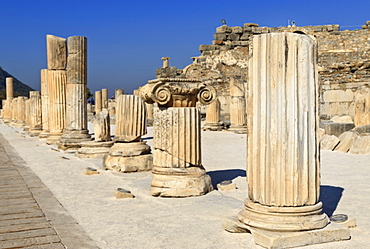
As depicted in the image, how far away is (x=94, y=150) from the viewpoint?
11.5 metres

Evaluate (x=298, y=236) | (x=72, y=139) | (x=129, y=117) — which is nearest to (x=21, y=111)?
(x=72, y=139)

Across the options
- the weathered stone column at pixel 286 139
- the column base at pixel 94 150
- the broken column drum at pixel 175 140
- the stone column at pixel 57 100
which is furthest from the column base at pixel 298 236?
the stone column at pixel 57 100

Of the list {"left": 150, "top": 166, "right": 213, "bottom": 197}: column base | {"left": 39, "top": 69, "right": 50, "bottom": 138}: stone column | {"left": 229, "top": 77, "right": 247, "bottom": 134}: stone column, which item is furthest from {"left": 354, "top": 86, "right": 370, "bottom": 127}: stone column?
{"left": 39, "top": 69, "right": 50, "bottom": 138}: stone column

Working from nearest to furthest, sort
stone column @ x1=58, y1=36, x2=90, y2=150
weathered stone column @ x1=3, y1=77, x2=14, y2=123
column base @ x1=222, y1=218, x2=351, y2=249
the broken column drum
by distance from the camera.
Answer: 1. column base @ x1=222, y1=218, x2=351, y2=249
2. the broken column drum
3. stone column @ x1=58, y1=36, x2=90, y2=150
4. weathered stone column @ x1=3, y1=77, x2=14, y2=123

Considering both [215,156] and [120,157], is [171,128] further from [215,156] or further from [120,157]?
[215,156]

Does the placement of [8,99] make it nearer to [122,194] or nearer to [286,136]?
[122,194]

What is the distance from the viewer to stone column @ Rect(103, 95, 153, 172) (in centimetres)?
884

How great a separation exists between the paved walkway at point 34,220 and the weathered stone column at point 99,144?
11.5 ft

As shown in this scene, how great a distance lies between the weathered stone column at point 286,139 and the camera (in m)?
4.21

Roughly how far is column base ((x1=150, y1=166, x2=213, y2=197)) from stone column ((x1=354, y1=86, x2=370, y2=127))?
8.14 meters

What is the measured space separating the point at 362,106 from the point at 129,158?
780 cm

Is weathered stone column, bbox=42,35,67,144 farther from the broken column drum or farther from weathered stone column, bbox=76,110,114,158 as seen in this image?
the broken column drum

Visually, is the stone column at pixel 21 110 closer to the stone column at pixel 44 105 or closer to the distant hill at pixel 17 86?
the stone column at pixel 44 105

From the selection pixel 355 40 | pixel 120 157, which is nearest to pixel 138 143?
pixel 120 157
